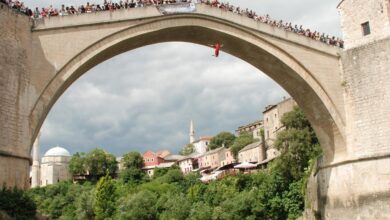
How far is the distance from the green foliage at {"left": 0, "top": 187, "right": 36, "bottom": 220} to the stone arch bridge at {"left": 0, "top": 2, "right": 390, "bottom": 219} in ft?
1.35

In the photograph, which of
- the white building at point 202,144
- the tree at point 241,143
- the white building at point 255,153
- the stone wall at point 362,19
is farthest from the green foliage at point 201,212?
the white building at point 202,144

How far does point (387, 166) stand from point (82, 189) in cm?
4772

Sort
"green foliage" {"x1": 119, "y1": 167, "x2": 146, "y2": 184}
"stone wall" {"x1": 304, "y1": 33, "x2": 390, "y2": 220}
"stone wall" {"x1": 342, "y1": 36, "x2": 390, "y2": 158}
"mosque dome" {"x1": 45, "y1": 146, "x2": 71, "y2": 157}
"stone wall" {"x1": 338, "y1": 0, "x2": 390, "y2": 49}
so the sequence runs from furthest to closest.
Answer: "mosque dome" {"x1": 45, "y1": 146, "x2": 71, "y2": 157} < "green foliage" {"x1": 119, "y1": 167, "x2": 146, "y2": 184} < "stone wall" {"x1": 338, "y1": 0, "x2": 390, "y2": 49} < "stone wall" {"x1": 342, "y1": 36, "x2": 390, "y2": 158} < "stone wall" {"x1": 304, "y1": 33, "x2": 390, "y2": 220}

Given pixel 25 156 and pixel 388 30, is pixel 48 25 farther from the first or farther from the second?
pixel 388 30

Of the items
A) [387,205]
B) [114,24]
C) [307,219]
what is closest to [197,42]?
[114,24]

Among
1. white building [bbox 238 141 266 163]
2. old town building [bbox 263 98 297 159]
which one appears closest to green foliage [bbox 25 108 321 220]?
white building [bbox 238 141 266 163]

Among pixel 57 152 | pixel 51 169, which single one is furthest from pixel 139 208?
pixel 57 152

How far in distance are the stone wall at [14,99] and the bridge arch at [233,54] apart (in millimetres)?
501

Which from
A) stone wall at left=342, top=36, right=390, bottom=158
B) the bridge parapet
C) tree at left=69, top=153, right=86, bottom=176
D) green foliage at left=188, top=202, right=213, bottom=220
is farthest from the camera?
tree at left=69, top=153, right=86, bottom=176

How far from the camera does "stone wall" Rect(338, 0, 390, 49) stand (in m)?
17.9

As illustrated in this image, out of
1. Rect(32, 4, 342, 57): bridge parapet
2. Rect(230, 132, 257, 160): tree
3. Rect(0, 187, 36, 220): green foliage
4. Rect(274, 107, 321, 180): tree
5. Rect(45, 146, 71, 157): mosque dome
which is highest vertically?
Rect(45, 146, 71, 157): mosque dome

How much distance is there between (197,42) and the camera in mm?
18359

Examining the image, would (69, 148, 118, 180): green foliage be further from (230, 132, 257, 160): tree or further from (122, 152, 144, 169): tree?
(230, 132, 257, 160): tree

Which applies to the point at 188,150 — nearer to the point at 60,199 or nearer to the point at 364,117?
the point at 60,199
